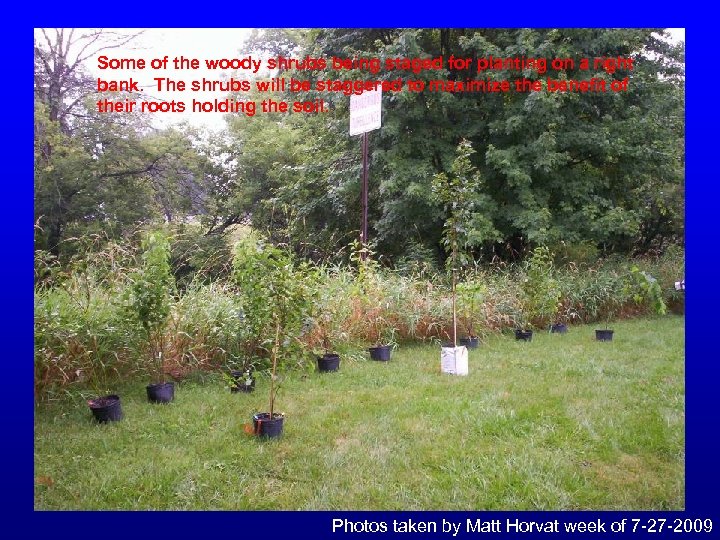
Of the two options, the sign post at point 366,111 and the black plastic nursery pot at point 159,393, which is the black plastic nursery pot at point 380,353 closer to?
the black plastic nursery pot at point 159,393

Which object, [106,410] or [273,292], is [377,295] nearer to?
[273,292]

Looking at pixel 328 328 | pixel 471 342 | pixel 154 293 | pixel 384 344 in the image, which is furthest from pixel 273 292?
pixel 471 342

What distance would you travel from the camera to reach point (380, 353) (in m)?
5.07

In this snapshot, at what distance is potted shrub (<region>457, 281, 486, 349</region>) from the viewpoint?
5.64m

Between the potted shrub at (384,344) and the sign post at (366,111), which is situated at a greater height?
the sign post at (366,111)

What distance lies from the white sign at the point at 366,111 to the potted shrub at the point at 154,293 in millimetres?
2875

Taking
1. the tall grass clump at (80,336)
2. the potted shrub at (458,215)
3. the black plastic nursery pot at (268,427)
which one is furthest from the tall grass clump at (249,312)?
the potted shrub at (458,215)

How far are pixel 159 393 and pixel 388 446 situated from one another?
70.2 inches

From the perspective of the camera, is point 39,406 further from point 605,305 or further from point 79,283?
point 605,305

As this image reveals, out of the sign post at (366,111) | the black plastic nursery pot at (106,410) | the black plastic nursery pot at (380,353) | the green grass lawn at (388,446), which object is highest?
the sign post at (366,111)

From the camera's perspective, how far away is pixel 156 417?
344 cm

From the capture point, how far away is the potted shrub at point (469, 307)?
222 inches

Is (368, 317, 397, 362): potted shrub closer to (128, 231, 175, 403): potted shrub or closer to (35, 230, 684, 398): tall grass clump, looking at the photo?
(35, 230, 684, 398): tall grass clump

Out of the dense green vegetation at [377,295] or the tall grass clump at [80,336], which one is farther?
the tall grass clump at [80,336]
